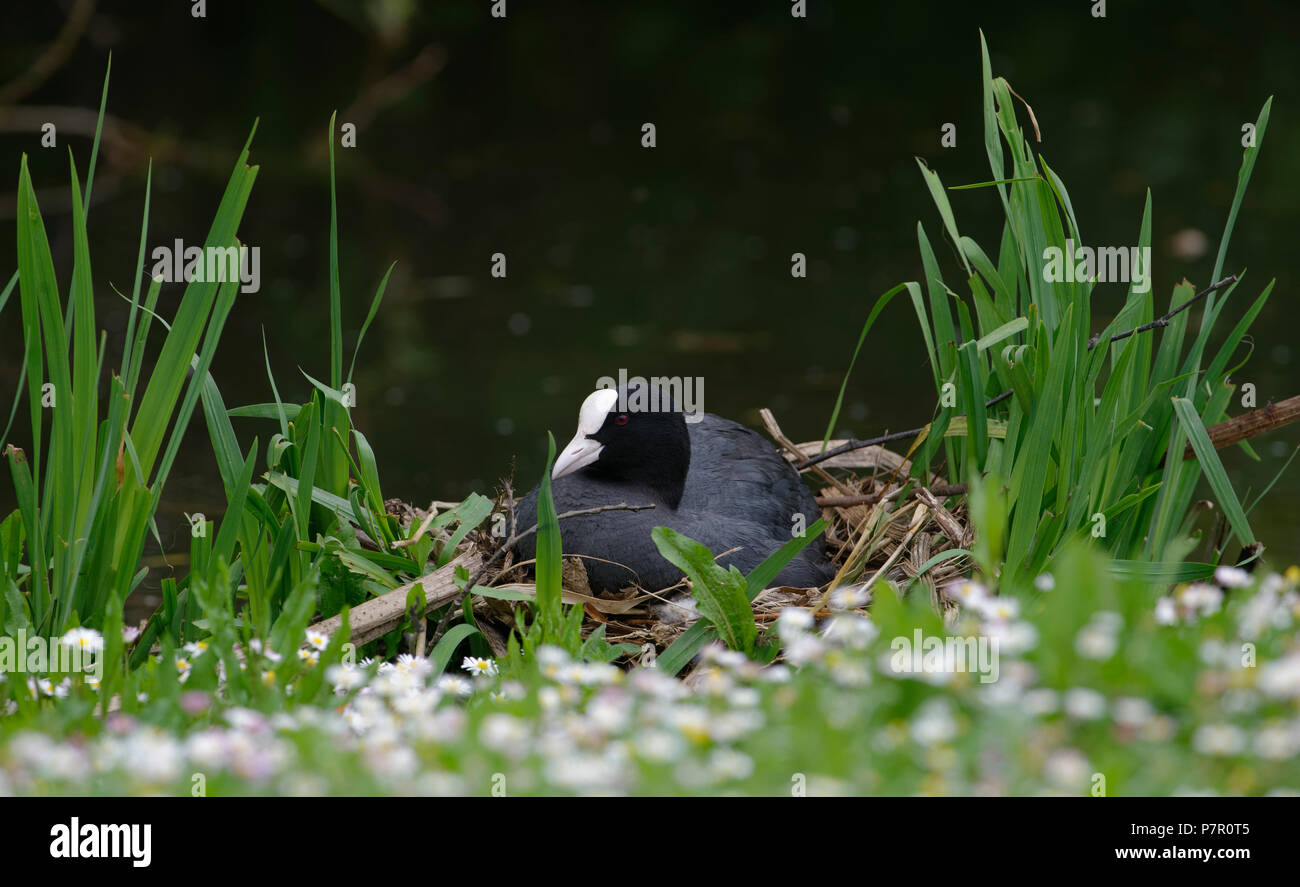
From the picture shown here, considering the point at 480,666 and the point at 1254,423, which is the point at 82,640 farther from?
the point at 1254,423

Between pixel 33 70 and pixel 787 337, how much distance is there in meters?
6.04

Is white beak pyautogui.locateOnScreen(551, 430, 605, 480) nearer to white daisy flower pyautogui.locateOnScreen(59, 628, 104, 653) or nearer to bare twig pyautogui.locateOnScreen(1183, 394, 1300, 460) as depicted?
white daisy flower pyautogui.locateOnScreen(59, 628, 104, 653)

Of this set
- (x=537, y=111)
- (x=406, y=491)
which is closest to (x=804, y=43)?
(x=537, y=111)

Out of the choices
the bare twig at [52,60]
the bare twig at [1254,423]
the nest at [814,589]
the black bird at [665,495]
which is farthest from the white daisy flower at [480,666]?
the bare twig at [52,60]

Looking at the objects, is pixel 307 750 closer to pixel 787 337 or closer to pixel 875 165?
pixel 787 337

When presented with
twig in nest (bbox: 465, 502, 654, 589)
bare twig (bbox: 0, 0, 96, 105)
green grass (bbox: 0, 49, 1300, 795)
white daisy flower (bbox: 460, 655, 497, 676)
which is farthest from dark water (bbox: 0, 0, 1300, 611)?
white daisy flower (bbox: 460, 655, 497, 676)

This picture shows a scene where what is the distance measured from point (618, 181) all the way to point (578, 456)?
8271 mm

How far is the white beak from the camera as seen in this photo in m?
4.08

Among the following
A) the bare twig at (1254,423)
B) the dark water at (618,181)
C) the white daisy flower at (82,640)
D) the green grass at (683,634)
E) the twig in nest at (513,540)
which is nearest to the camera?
the green grass at (683,634)

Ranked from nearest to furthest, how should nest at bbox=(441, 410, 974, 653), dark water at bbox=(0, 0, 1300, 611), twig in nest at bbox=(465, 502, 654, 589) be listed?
1. twig in nest at bbox=(465, 502, 654, 589)
2. nest at bbox=(441, 410, 974, 653)
3. dark water at bbox=(0, 0, 1300, 611)

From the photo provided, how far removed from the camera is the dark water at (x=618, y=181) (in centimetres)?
783

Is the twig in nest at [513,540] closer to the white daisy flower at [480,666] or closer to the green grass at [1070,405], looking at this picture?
the white daisy flower at [480,666]

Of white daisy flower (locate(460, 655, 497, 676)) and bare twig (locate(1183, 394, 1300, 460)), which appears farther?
bare twig (locate(1183, 394, 1300, 460))

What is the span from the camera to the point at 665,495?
4.24 m
